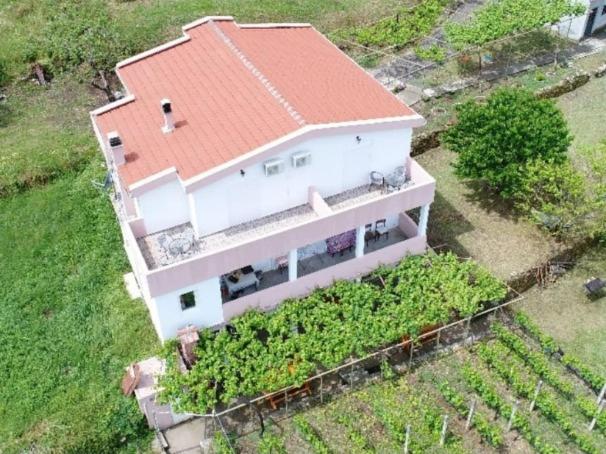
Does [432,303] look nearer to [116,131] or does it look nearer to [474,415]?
[474,415]

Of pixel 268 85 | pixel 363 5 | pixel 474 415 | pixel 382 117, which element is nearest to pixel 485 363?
pixel 474 415

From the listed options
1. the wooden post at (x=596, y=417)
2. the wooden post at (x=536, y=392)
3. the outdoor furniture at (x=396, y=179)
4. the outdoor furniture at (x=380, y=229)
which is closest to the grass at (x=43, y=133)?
the outdoor furniture at (x=380, y=229)

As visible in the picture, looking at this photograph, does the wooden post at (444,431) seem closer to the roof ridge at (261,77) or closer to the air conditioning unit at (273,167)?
the air conditioning unit at (273,167)

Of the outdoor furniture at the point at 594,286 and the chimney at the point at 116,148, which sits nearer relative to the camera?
the chimney at the point at 116,148

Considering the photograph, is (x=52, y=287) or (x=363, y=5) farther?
(x=363, y=5)

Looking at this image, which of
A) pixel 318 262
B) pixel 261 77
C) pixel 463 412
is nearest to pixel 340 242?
pixel 318 262

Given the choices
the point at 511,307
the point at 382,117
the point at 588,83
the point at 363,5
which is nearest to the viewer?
the point at 382,117
